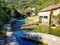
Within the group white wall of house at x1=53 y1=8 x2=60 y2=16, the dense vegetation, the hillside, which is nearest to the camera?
the dense vegetation

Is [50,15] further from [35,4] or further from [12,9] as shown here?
[35,4]

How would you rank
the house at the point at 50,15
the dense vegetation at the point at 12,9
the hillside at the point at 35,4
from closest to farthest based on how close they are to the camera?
the dense vegetation at the point at 12,9, the house at the point at 50,15, the hillside at the point at 35,4

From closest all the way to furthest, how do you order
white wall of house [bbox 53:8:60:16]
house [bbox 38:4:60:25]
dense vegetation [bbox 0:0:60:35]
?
dense vegetation [bbox 0:0:60:35] → house [bbox 38:4:60:25] → white wall of house [bbox 53:8:60:16]

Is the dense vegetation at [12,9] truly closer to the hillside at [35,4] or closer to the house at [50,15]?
the hillside at [35,4]

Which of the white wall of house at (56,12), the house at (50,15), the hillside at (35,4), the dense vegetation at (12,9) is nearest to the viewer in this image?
the dense vegetation at (12,9)

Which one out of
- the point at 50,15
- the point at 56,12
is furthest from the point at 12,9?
the point at 56,12

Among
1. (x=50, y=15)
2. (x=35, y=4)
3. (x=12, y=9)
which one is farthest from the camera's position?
(x=35, y=4)

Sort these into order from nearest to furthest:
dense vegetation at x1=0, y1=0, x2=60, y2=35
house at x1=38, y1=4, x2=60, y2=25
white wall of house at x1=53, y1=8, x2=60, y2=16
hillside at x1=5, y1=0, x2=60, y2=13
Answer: dense vegetation at x1=0, y1=0, x2=60, y2=35 → house at x1=38, y1=4, x2=60, y2=25 → white wall of house at x1=53, y1=8, x2=60, y2=16 → hillside at x1=5, y1=0, x2=60, y2=13

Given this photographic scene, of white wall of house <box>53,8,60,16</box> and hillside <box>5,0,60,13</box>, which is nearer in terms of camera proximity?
white wall of house <box>53,8,60,16</box>

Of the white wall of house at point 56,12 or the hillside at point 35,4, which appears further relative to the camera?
the hillside at point 35,4

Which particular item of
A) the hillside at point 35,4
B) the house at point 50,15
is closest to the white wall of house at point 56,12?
the house at point 50,15

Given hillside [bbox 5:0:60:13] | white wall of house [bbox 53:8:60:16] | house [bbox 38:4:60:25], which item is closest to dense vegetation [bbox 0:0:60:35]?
hillside [bbox 5:0:60:13]

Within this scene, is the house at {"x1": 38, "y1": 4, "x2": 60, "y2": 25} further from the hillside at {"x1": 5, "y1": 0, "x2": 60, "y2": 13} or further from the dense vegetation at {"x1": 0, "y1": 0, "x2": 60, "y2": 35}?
the hillside at {"x1": 5, "y1": 0, "x2": 60, "y2": 13}

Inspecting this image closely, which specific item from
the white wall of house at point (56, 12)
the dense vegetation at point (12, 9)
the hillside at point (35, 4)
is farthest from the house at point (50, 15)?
the hillside at point (35, 4)
